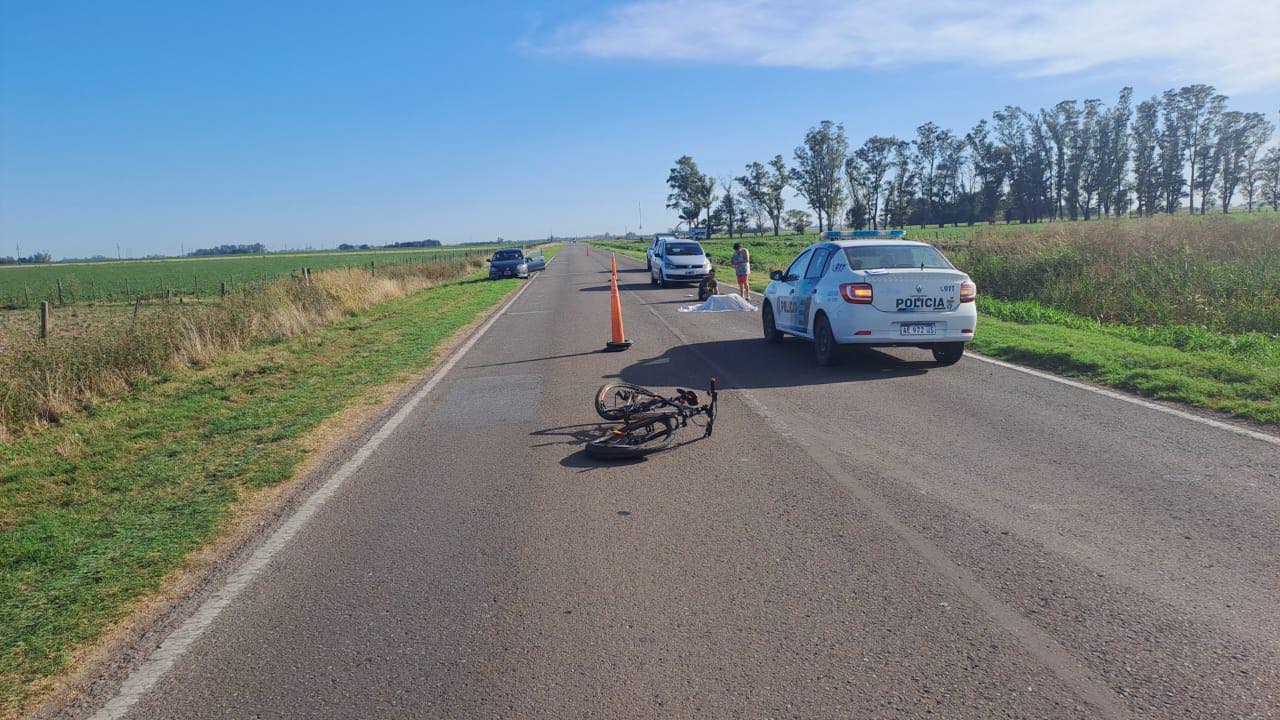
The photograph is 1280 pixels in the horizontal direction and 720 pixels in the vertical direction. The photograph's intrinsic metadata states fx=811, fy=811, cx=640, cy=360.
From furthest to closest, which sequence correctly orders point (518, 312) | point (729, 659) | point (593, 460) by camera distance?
point (518, 312) < point (593, 460) < point (729, 659)

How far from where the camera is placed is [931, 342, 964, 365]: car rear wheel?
420 inches

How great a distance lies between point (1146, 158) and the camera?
103 metres

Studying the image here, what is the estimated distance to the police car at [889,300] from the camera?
10.2m

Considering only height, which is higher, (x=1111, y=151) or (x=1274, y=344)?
(x=1111, y=151)

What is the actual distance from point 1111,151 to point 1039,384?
11379 centimetres

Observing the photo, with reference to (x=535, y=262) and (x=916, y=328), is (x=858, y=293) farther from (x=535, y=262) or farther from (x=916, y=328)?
(x=535, y=262)

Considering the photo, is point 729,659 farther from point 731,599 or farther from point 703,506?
point 703,506

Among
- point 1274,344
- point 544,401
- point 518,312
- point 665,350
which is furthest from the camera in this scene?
point 518,312

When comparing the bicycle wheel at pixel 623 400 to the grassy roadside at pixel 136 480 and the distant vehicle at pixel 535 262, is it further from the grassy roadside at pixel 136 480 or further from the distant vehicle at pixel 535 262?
the distant vehicle at pixel 535 262

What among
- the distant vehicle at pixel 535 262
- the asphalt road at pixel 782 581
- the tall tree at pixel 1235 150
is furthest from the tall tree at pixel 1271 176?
the asphalt road at pixel 782 581

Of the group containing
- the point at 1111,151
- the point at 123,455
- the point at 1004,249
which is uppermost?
the point at 1111,151

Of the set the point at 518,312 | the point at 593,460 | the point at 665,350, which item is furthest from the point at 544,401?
the point at 518,312

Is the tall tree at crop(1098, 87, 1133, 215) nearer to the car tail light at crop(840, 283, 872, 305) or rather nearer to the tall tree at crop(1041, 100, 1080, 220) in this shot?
the tall tree at crop(1041, 100, 1080, 220)

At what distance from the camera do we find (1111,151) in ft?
343
